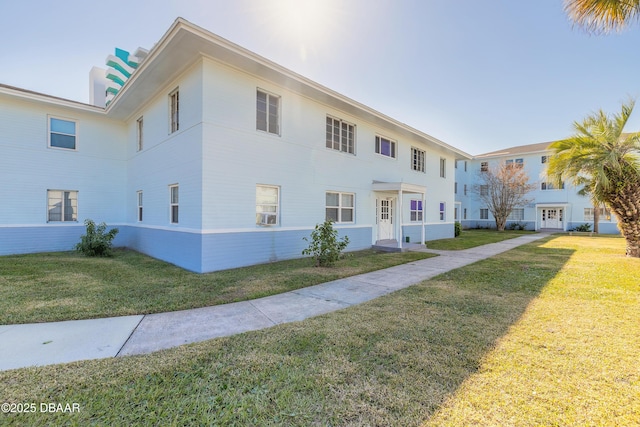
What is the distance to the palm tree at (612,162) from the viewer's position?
9.87 meters

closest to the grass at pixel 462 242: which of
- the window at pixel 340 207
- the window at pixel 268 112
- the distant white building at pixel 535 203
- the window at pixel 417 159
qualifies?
the window at pixel 417 159

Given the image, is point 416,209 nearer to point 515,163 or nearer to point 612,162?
point 612,162

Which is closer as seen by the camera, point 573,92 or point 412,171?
point 573,92

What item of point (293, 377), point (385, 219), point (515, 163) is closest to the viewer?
point (293, 377)

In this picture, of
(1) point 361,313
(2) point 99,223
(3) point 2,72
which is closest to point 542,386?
(1) point 361,313

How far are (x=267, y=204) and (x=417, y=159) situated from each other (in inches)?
429

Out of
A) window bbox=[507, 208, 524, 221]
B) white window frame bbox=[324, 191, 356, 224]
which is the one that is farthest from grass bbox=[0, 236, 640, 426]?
window bbox=[507, 208, 524, 221]

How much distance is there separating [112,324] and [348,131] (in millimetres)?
10742

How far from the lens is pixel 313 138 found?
1090 cm

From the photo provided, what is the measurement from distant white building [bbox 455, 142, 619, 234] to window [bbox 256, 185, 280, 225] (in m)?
25.2

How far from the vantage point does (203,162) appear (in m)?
7.90

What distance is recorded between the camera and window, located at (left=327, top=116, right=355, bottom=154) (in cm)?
1173

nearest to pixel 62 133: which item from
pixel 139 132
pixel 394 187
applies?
pixel 139 132

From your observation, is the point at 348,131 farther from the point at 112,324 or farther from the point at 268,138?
the point at 112,324
